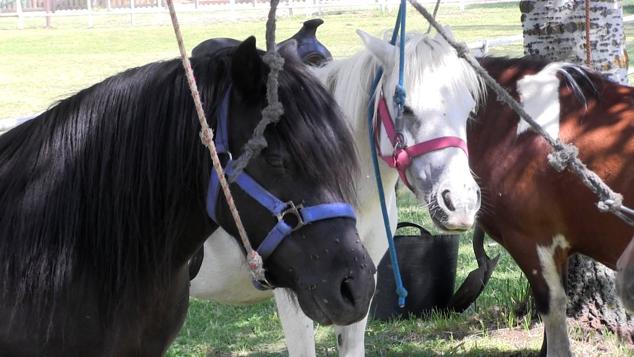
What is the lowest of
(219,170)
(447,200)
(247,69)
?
(447,200)

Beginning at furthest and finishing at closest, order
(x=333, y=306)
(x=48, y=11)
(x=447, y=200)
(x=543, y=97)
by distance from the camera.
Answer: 1. (x=48, y=11)
2. (x=543, y=97)
3. (x=447, y=200)
4. (x=333, y=306)

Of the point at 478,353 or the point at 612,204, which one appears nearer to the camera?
the point at 612,204

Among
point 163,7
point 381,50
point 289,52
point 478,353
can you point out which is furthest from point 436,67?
point 163,7

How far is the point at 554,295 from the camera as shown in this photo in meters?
3.84

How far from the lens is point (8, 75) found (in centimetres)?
1650

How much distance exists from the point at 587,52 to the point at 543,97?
68cm

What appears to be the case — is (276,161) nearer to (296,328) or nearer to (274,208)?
(274,208)

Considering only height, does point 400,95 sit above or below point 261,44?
above

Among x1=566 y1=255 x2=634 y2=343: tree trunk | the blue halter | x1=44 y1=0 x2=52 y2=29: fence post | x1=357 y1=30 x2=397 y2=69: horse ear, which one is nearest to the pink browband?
x1=357 y1=30 x2=397 y2=69: horse ear

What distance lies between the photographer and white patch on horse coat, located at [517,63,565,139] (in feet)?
12.6

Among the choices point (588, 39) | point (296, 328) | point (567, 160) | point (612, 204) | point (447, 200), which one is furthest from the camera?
point (588, 39)

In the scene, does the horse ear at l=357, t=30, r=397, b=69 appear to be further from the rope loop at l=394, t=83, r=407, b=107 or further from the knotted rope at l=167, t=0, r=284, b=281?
the knotted rope at l=167, t=0, r=284, b=281

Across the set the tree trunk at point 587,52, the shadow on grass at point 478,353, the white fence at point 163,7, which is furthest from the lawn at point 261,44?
the white fence at point 163,7

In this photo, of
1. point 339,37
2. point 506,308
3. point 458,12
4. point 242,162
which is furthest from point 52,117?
point 458,12
